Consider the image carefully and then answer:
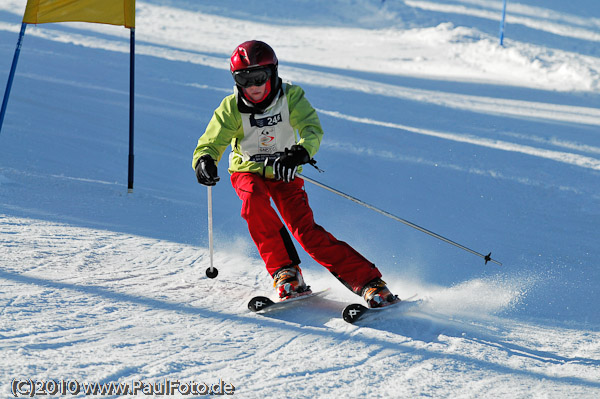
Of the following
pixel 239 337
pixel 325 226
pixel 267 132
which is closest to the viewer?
pixel 239 337

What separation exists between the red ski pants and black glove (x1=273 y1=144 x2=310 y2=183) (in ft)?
0.82

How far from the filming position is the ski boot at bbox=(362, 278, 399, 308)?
3.62 meters

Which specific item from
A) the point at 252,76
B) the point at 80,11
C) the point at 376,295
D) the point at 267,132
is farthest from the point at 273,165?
the point at 80,11

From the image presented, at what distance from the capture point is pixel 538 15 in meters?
23.2

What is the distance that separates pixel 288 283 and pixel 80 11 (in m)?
2.90

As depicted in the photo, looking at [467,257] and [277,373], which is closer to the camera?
[277,373]

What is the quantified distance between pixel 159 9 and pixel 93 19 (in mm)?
16492

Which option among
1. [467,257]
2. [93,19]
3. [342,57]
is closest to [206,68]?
[342,57]

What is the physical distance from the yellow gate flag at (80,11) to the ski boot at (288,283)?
276cm

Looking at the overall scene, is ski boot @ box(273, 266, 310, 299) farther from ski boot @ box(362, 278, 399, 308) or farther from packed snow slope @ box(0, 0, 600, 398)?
ski boot @ box(362, 278, 399, 308)

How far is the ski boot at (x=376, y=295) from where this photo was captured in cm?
362

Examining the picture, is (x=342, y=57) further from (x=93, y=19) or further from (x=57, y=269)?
(x=57, y=269)

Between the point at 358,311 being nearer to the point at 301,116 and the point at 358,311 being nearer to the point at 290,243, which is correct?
the point at 290,243

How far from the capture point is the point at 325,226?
18.2 ft
